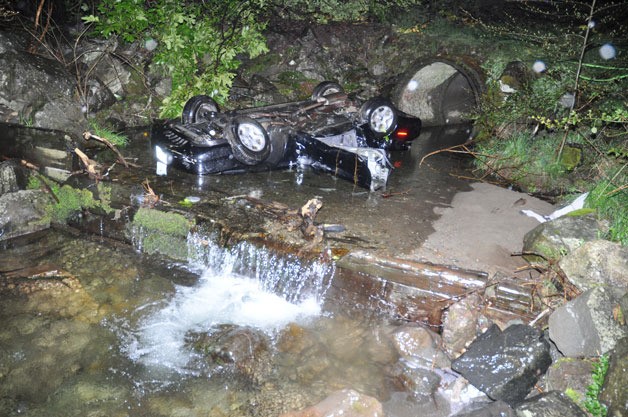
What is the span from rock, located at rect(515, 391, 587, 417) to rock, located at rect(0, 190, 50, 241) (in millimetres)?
6034

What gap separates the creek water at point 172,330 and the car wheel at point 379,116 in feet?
7.03

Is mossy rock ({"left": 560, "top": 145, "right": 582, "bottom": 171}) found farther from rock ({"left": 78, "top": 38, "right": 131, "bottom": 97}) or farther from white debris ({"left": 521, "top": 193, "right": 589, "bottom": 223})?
rock ({"left": 78, "top": 38, "right": 131, "bottom": 97})

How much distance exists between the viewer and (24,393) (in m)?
3.76

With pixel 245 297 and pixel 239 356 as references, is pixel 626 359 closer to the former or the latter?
pixel 239 356

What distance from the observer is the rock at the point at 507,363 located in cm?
392

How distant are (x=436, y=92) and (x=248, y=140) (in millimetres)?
6509

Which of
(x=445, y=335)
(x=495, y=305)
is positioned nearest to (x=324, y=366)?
(x=445, y=335)

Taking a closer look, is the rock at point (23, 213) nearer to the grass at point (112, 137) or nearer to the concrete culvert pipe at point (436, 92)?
the grass at point (112, 137)

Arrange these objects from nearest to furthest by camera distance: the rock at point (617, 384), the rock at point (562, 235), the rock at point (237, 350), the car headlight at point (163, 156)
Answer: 1. the rock at point (617, 384)
2. the rock at point (237, 350)
3. the rock at point (562, 235)
4. the car headlight at point (163, 156)

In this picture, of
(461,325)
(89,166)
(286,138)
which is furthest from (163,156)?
(461,325)

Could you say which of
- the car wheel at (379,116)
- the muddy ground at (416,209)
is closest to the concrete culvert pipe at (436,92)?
the car wheel at (379,116)

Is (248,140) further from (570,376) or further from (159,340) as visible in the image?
(570,376)

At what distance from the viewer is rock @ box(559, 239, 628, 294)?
13.3ft

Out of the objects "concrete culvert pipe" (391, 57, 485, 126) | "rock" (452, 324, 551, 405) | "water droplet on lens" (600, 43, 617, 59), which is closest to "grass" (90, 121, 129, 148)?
"concrete culvert pipe" (391, 57, 485, 126)
